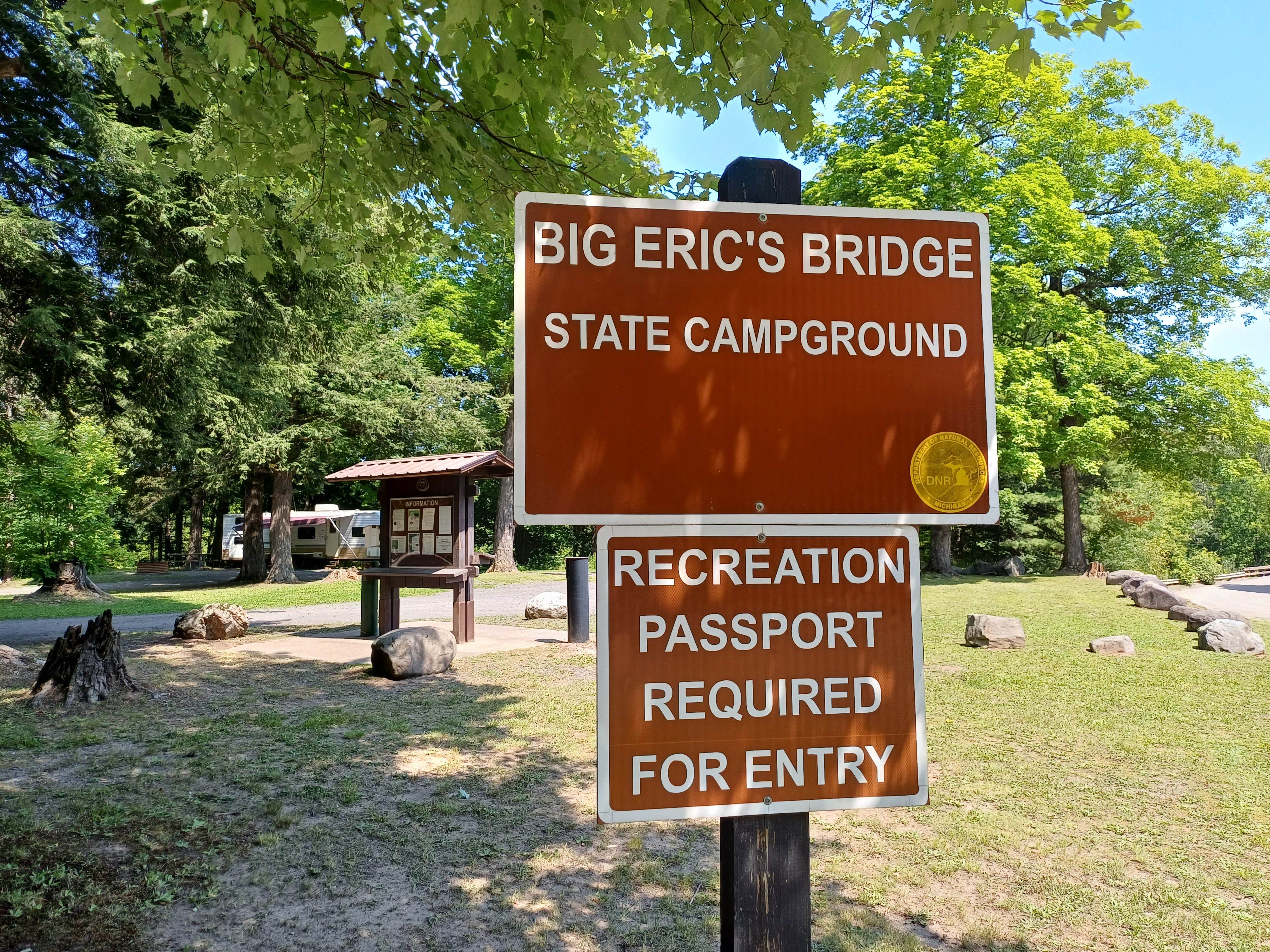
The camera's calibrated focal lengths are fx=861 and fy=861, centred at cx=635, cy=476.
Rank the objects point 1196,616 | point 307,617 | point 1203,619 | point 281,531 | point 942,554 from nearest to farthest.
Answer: point 1203,619 < point 1196,616 < point 307,617 < point 942,554 < point 281,531

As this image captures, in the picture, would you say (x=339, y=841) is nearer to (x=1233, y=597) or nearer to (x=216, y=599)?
(x=216, y=599)

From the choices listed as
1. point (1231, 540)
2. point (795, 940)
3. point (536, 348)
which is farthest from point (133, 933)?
point (1231, 540)

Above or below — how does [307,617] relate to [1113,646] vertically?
below

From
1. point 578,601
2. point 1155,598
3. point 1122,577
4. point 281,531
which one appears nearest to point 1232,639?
point 1155,598

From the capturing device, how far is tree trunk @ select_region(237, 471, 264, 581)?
1043 inches

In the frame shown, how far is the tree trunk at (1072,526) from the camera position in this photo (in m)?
24.5

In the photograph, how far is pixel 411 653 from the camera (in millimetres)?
9148

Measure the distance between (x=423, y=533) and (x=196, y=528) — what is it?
3736 cm

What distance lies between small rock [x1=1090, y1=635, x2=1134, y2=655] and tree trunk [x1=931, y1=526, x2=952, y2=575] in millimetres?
14641

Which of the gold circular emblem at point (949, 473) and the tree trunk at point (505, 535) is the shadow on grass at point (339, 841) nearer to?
the gold circular emblem at point (949, 473)

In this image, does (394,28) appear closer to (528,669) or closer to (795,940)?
(795,940)

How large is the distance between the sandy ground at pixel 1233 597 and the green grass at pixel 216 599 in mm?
15264

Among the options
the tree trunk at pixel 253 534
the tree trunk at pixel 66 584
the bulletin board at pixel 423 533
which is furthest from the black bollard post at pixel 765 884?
the tree trunk at pixel 253 534

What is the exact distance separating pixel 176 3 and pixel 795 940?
13.8 feet
